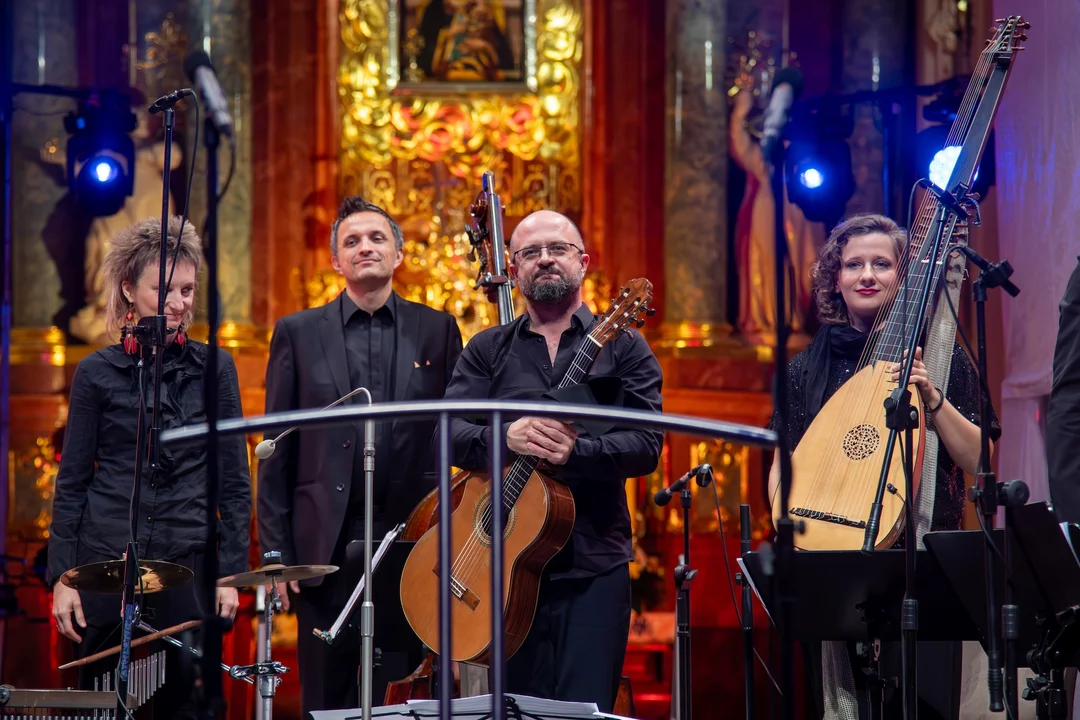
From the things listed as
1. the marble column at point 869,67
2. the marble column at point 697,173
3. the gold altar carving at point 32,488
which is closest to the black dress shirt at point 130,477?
the gold altar carving at point 32,488

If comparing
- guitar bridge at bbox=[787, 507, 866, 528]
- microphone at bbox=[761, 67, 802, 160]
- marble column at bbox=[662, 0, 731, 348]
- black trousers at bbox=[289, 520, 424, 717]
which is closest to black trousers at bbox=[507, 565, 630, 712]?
guitar bridge at bbox=[787, 507, 866, 528]

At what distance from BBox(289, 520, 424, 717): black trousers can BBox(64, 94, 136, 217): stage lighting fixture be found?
326 centimetres

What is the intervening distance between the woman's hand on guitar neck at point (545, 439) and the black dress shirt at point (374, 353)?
983 mm

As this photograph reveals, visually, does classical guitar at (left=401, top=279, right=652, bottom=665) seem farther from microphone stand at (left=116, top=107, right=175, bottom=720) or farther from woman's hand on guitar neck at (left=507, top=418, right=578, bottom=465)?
microphone stand at (left=116, top=107, right=175, bottom=720)

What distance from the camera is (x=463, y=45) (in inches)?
292

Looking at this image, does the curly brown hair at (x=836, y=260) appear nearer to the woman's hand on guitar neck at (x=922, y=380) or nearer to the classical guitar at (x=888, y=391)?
the classical guitar at (x=888, y=391)

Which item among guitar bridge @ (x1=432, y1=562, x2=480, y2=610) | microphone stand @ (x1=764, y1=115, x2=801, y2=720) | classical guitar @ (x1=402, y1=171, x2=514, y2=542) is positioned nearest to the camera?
microphone stand @ (x1=764, y1=115, x2=801, y2=720)

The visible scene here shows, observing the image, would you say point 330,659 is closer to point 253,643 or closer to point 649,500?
point 253,643

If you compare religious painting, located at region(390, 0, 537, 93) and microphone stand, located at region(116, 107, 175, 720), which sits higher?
religious painting, located at region(390, 0, 537, 93)

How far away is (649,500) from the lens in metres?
6.98

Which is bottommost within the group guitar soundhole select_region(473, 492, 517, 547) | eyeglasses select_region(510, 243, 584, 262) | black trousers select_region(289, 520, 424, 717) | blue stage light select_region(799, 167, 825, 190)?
black trousers select_region(289, 520, 424, 717)

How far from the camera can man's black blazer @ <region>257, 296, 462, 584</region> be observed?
14.1 ft

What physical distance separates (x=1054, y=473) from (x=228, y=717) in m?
4.11

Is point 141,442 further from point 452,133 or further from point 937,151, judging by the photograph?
point 452,133
